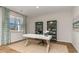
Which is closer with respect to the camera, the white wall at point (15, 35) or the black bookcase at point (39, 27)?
Answer: the white wall at point (15, 35)

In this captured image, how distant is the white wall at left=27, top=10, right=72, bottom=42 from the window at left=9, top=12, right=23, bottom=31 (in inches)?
25.8

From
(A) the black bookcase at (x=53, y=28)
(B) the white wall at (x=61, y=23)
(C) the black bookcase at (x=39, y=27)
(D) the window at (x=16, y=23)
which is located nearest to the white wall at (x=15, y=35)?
(D) the window at (x=16, y=23)

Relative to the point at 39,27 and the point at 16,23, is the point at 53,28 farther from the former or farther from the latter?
the point at 16,23

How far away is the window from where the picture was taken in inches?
197

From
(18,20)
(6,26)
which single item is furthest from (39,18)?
(6,26)

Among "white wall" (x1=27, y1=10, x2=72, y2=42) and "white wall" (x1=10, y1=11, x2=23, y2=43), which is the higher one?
"white wall" (x1=27, y1=10, x2=72, y2=42)

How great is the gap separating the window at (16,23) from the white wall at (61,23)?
0.65 m

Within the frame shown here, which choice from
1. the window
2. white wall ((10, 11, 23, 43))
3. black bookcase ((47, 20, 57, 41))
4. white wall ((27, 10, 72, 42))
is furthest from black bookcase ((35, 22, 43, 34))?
white wall ((10, 11, 23, 43))

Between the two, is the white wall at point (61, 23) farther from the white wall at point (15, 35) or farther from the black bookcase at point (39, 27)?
the white wall at point (15, 35)

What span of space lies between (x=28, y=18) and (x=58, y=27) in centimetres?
254

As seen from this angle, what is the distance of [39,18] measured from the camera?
6.00m

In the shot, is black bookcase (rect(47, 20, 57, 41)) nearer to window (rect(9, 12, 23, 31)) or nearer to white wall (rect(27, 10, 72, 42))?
white wall (rect(27, 10, 72, 42))

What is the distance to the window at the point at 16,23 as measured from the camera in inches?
197

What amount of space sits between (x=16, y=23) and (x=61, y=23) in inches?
136
